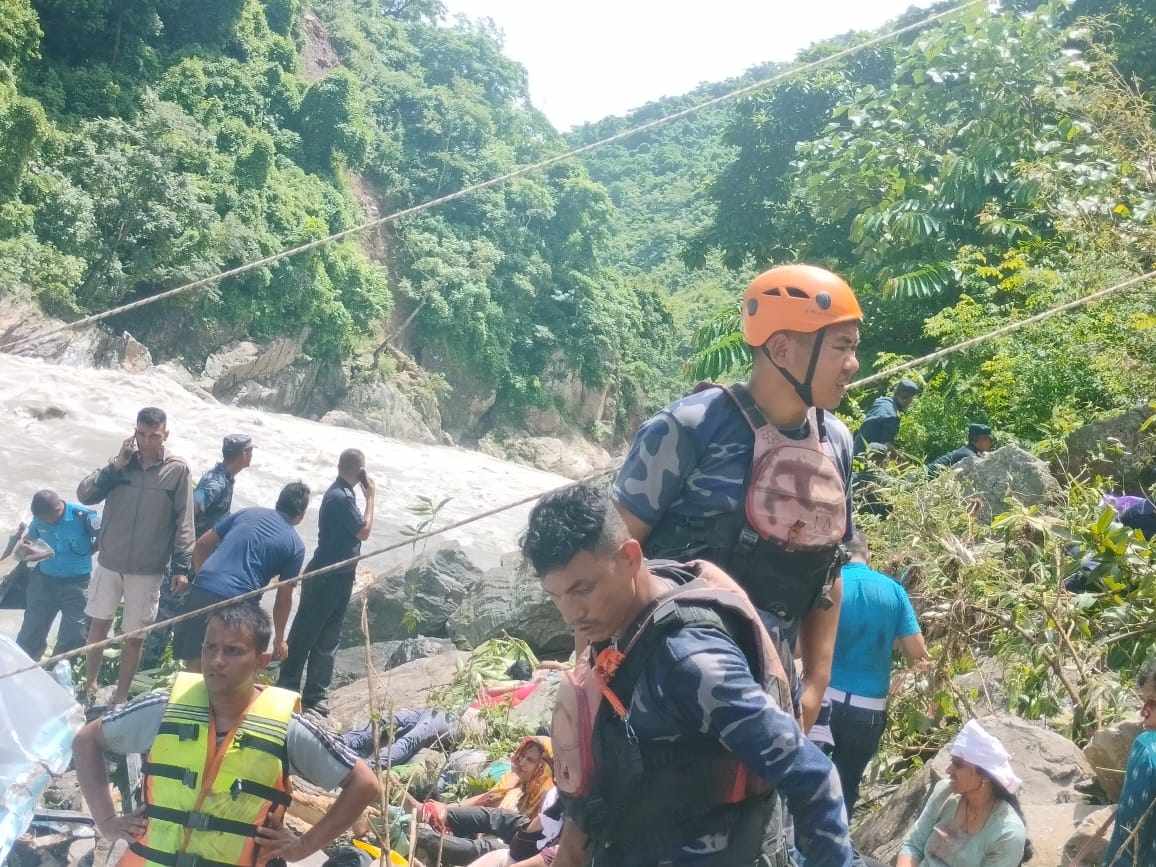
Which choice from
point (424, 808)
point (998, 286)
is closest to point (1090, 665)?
point (424, 808)

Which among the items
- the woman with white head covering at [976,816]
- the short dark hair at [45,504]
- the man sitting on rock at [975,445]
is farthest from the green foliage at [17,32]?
the woman with white head covering at [976,816]

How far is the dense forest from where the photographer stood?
400 inches

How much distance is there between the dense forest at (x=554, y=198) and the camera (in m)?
10.2

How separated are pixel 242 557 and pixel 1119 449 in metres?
5.21

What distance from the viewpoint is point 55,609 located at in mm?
7273

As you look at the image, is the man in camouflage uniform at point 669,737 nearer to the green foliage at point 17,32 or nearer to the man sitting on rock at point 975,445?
the man sitting on rock at point 975,445

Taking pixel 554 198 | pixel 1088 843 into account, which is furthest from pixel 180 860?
pixel 554 198

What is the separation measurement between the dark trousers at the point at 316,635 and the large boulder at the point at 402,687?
0.24m

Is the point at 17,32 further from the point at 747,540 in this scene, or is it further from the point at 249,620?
the point at 747,540

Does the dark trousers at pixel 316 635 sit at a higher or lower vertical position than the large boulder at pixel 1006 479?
lower

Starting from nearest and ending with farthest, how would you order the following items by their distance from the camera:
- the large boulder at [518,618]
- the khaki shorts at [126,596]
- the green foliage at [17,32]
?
the khaki shorts at [126,596] → the large boulder at [518,618] → the green foliage at [17,32]

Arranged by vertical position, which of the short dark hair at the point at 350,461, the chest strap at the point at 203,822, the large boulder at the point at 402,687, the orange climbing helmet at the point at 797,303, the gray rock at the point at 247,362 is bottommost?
the gray rock at the point at 247,362

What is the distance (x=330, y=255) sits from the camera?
1486 inches

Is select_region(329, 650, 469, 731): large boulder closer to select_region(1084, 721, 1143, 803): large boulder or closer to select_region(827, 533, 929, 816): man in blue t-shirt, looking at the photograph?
select_region(827, 533, 929, 816): man in blue t-shirt
